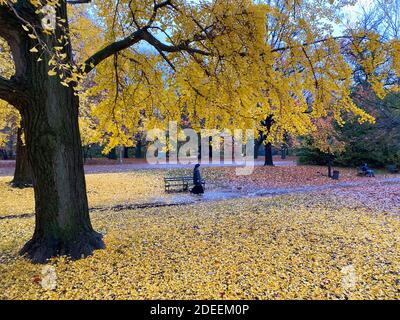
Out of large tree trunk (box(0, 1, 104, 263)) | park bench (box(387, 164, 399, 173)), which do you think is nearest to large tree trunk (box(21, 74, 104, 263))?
large tree trunk (box(0, 1, 104, 263))

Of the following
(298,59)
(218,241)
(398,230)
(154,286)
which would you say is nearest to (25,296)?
(154,286)

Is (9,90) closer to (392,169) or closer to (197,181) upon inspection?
(197,181)

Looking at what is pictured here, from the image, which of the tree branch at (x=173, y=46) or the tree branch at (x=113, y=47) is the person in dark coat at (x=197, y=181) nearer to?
the tree branch at (x=173, y=46)

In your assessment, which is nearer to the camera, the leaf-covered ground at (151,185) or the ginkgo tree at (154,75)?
the ginkgo tree at (154,75)

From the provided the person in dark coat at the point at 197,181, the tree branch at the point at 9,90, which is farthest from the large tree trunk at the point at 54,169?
the person in dark coat at the point at 197,181

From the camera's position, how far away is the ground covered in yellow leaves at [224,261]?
358 cm

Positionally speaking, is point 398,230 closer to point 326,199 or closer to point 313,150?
point 326,199

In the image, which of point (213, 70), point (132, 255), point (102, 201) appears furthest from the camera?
point (102, 201)

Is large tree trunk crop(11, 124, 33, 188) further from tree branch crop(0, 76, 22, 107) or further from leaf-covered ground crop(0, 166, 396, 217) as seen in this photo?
tree branch crop(0, 76, 22, 107)

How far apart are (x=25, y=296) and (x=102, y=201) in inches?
298

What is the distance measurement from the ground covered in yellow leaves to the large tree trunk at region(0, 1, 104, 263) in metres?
0.34

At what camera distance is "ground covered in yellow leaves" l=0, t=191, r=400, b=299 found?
358 centimetres

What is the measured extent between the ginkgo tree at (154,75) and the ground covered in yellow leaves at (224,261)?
67 cm
